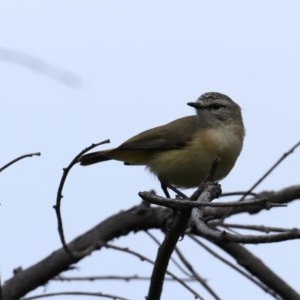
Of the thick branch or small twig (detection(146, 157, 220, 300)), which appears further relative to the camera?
the thick branch

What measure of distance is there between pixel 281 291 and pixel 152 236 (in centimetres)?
100

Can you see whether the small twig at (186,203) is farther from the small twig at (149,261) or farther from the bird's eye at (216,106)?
the bird's eye at (216,106)

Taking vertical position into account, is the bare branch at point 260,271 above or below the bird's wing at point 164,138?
below

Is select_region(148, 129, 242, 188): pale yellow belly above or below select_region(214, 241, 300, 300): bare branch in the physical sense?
above

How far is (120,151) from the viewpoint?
6.99 meters

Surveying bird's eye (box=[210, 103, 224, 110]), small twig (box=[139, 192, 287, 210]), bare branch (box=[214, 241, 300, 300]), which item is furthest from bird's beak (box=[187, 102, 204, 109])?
small twig (box=[139, 192, 287, 210])

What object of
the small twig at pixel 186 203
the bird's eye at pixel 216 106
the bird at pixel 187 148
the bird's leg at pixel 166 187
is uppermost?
the bird's eye at pixel 216 106

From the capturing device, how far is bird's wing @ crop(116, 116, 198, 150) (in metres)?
6.91

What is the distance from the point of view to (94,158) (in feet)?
23.4

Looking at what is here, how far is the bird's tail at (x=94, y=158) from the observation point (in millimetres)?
7059

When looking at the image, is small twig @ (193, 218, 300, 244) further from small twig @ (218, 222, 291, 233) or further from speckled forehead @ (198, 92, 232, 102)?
speckled forehead @ (198, 92, 232, 102)

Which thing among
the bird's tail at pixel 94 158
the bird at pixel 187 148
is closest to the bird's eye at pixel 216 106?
the bird at pixel 187 148

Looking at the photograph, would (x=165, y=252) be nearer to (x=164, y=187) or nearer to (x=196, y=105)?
(x=164, y=187)

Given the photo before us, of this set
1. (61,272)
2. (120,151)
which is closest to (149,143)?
(120,151)
